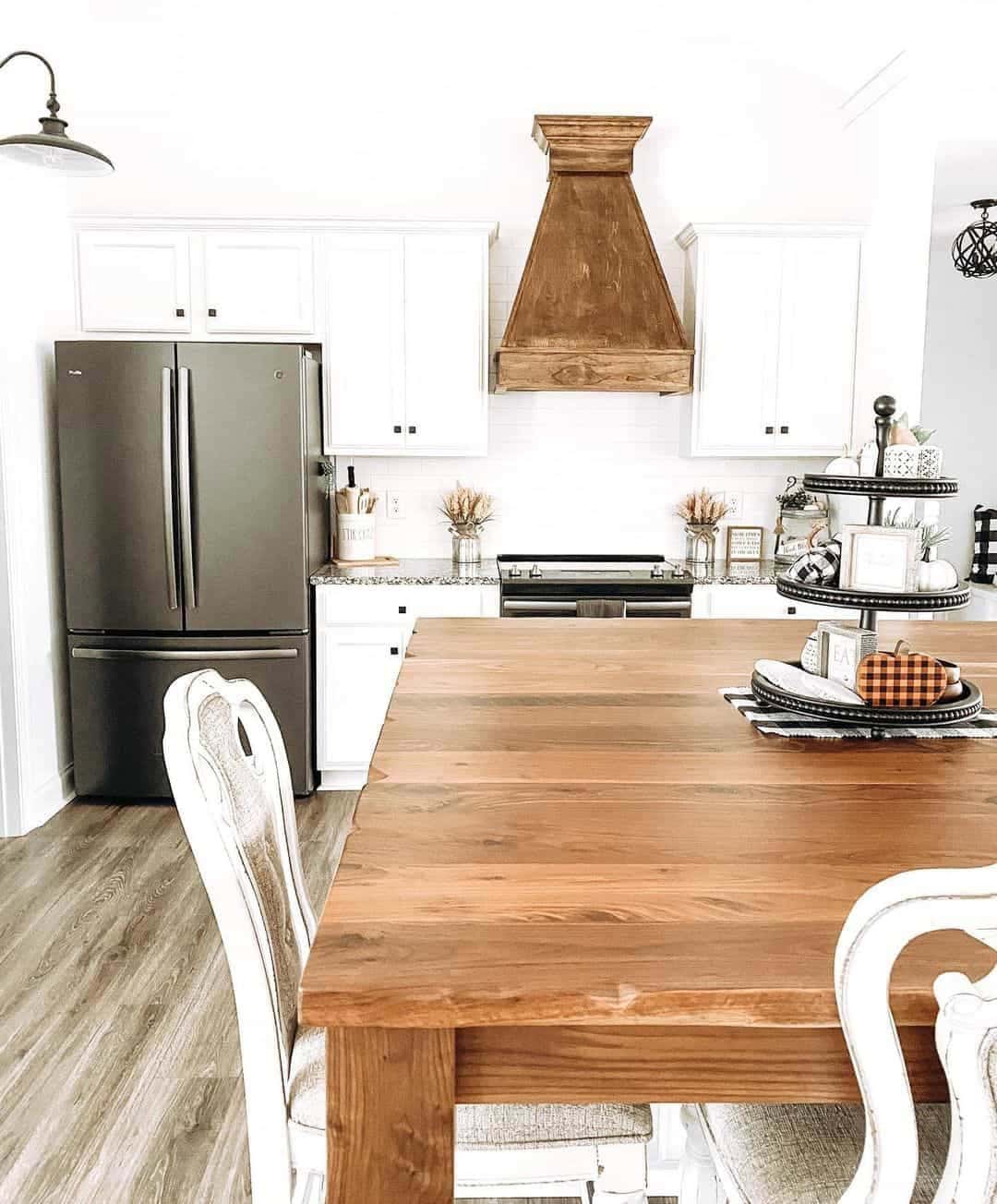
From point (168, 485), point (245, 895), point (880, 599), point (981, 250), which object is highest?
point (981, 250)

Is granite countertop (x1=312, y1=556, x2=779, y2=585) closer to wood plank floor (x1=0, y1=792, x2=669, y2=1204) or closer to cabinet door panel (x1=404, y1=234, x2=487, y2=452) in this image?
cabinet door panel (x1=404, y1=234, x2=487, y2=452)

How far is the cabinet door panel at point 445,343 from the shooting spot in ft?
14.3

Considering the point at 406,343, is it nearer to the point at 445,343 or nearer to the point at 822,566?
the point at 445,343

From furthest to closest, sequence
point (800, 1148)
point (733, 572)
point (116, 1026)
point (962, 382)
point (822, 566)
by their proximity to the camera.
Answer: point (962, 382) < point (733, 572) < point (116, 1026) < point (822, 566) < point (800, 1148)

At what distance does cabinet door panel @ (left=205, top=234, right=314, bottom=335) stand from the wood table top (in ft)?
8.53

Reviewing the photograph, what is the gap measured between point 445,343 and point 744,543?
1.63 meters

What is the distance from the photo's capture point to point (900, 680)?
1.90 m

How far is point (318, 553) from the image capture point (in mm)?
4410

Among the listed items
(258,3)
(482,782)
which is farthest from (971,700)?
(258,3)

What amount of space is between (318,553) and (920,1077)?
359 cm

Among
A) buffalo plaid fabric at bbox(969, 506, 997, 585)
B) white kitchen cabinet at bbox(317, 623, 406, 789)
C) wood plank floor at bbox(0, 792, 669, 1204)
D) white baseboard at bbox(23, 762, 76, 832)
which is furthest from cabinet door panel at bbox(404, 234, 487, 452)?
buffalo plaid fabric at bbox(969, 506, 997, 585)

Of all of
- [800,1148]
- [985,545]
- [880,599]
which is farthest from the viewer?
[985,545]

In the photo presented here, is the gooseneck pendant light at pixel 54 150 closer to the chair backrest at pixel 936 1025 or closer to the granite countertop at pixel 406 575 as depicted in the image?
the granite countertop at pixel 406 575

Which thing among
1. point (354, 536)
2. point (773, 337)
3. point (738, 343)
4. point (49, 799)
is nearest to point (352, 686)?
point (354, 536)
